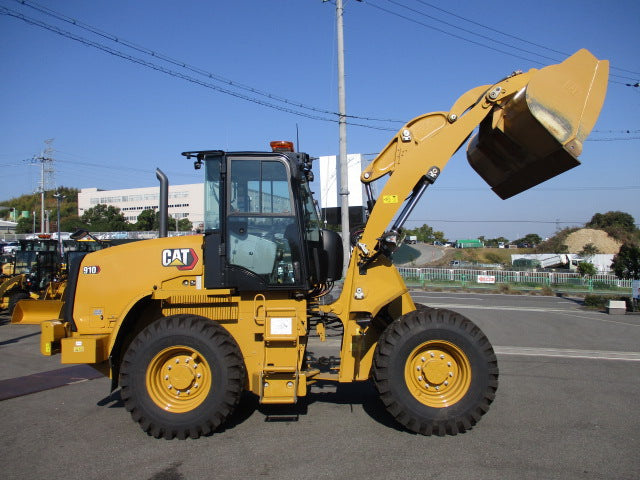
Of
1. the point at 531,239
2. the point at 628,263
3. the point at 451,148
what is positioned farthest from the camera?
the point at 531,239

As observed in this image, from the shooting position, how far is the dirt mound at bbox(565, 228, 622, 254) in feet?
189

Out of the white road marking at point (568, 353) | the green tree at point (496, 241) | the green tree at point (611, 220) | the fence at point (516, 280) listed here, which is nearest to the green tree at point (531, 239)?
the green tree at point (496, 241)

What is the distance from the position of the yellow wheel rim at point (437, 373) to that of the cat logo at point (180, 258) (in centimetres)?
263

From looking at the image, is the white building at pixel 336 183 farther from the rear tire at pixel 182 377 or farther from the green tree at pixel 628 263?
the green tree at pixel 628 263

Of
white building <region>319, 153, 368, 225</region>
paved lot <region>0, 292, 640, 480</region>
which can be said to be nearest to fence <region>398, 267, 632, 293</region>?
white building <region>319, 153, 368, 225</region>

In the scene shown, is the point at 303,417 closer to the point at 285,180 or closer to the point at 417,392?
the point at 417,392

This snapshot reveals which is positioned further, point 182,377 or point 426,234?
point 426,234

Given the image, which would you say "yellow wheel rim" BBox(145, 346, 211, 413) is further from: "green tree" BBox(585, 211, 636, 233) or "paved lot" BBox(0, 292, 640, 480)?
"green tree" BBox(585, 211, 636, 233)

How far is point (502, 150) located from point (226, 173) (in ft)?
11.2

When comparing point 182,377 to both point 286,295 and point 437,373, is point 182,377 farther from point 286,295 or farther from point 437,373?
point 437,373

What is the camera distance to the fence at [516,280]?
96.7ft

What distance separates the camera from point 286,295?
5410 mm

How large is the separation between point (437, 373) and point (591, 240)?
62.4 metres

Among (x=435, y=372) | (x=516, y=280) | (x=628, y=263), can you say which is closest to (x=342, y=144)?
(x=435, y=372)
